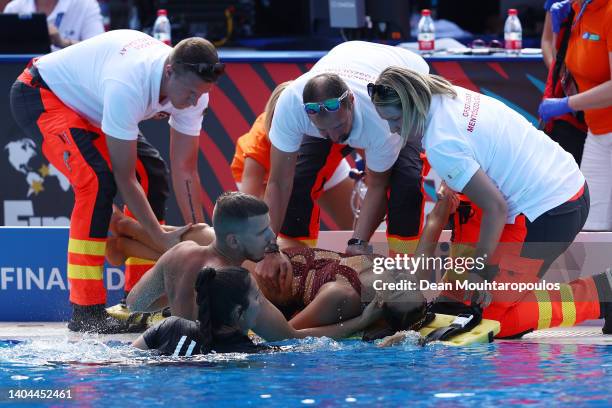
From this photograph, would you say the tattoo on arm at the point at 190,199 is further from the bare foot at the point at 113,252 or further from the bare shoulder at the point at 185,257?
the bare shoulder at the point at 185,257

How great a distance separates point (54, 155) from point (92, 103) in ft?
1.05

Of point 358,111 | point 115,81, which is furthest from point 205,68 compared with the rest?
point 358,111

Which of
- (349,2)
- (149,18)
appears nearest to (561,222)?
(349,2)

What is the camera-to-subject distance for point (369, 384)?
4.70m

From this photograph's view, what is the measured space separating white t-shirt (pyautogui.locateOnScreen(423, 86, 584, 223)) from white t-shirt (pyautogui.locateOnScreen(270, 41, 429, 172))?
18.1 inches

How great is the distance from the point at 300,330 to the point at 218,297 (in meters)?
0.66

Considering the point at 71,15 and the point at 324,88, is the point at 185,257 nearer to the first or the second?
the point at 324,88

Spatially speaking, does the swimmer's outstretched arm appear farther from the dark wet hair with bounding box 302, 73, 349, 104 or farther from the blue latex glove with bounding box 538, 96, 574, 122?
the blue latex glove with bounding box 538, 96, 574, 122

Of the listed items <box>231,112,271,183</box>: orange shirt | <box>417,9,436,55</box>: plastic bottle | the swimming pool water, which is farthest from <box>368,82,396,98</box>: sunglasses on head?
<box>417,9,436,55</box>: plastic bottle

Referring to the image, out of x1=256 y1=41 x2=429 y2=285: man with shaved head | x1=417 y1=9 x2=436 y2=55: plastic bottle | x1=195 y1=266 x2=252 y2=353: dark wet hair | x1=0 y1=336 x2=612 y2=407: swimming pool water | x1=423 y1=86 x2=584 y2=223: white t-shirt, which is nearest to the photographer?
x1=0 y1=336 x2=612 y2=407: swimming pool water

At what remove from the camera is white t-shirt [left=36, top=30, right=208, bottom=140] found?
584cm

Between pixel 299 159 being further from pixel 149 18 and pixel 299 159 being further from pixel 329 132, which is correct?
pixel 149 18

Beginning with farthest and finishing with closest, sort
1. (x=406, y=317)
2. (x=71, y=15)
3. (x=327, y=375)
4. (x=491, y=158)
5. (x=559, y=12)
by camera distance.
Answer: (x=71, y=15), (x=559, y=12), (x=406, y=317), (x=491, y=158), (x=327, y=375)

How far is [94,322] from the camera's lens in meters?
6.04
